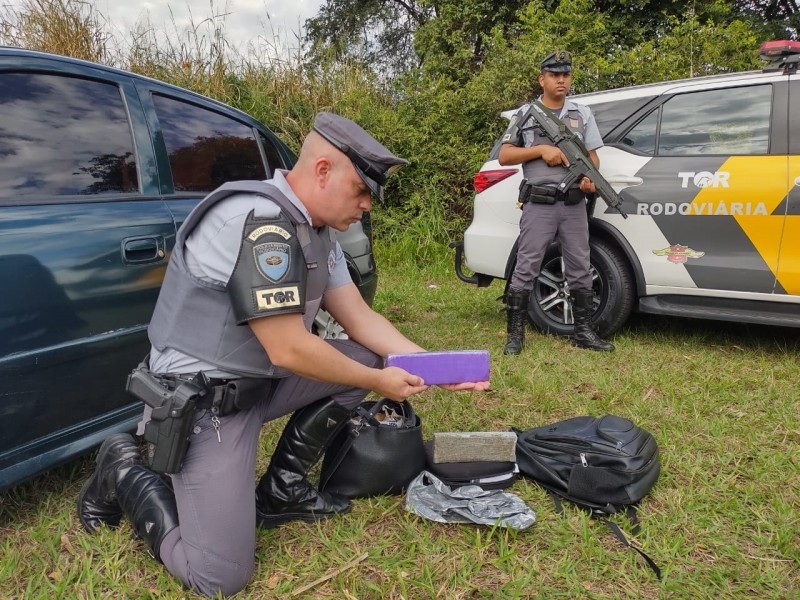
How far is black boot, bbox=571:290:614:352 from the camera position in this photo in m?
3.94

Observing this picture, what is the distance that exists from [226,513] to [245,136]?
1934 millimetres

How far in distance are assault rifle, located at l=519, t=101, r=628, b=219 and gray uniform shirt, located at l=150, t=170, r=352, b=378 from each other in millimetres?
2424

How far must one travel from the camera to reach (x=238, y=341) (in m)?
1.79

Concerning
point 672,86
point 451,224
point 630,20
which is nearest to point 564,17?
point 630,20

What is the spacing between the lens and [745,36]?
847 centimetres

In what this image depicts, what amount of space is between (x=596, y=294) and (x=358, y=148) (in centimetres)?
286

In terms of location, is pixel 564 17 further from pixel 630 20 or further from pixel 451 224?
pixel 451 224

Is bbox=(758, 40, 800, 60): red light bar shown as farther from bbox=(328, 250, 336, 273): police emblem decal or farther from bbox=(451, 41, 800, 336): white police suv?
bbox=(328, 250, 336, 273): police emblem decal

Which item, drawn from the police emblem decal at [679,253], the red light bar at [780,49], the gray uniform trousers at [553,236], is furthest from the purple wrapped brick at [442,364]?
the red light bar at [780,49]

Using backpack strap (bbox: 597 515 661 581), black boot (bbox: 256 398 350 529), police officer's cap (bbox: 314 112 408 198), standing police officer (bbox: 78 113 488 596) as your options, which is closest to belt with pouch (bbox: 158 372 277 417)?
standing police officer (bbox: 78 113 488 596)

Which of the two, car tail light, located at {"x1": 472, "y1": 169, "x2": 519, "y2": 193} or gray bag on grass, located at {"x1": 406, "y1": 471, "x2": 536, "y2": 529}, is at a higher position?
car tail light, located at {"x1": 472, "y1": 169, "x2": 519, "y2": 193}

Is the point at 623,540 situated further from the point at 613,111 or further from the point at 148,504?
the point at 613,111

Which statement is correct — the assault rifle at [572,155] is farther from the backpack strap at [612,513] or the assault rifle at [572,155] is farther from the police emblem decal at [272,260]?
the police emblem decal at [272,260]

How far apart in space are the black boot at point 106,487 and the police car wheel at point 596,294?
2890 millimetres
